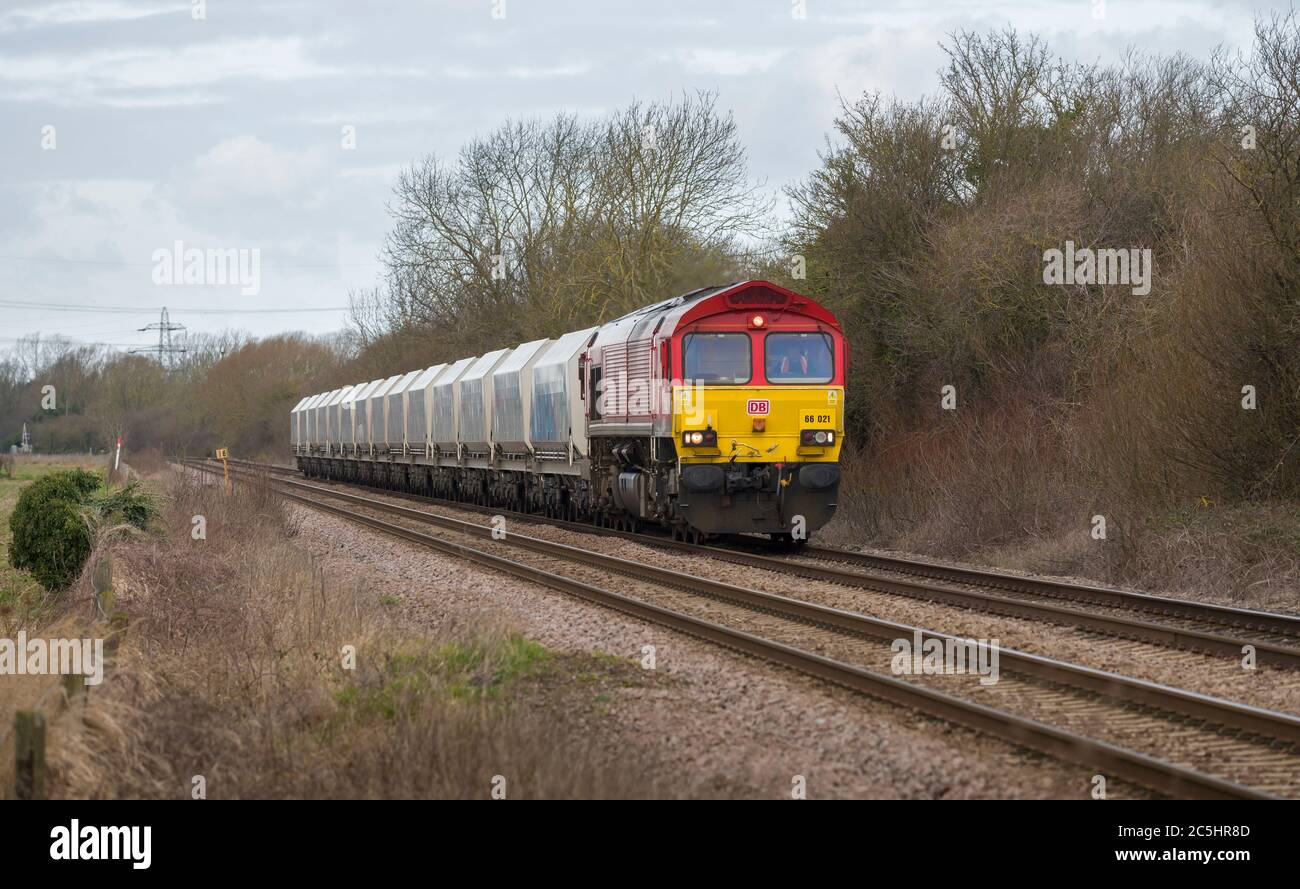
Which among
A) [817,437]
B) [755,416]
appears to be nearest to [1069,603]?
[817,437]

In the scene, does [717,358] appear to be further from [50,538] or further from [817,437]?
[50,538]

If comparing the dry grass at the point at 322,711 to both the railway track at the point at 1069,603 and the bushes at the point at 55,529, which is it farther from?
the bushes at the point at 55,529

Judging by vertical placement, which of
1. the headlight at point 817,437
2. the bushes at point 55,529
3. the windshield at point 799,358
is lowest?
the bushes at point 55,529

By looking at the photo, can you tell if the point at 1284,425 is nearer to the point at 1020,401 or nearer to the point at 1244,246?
the point at 1244,246

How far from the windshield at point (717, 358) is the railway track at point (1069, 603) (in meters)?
2.36

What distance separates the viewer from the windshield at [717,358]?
687 inches

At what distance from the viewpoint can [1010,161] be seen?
24.5 meters

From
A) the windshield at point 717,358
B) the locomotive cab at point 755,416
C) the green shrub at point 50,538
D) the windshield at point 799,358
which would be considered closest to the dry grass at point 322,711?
the green shrub at point 50,538

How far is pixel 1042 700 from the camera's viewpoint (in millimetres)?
8211

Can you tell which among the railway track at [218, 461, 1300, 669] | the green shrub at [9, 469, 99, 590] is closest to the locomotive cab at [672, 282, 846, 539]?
the railway track at [218, 461, 1300, 669]

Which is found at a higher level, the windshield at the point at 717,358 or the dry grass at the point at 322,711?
the windshield at the point at 717,358

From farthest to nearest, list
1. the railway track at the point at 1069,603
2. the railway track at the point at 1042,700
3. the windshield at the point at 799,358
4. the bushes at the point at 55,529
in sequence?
the windshield at the point at 799,358
the bushes at the point at 55,529
the railway track at the point at 1069,603
the railway track at the point at 1042,700

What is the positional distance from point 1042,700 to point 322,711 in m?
4.44
